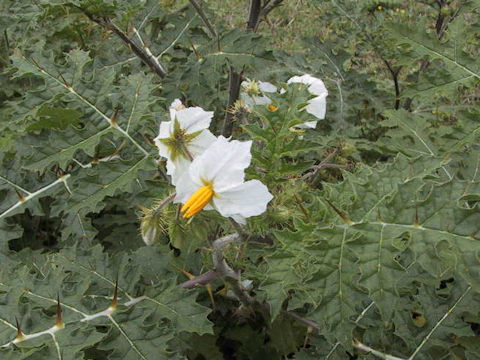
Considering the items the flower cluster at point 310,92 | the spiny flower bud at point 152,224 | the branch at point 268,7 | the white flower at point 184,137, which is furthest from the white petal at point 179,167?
the branch at point 268,7

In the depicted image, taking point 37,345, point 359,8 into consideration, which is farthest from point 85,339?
point 359,8

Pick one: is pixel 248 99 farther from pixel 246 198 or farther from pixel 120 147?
pixel 246 198

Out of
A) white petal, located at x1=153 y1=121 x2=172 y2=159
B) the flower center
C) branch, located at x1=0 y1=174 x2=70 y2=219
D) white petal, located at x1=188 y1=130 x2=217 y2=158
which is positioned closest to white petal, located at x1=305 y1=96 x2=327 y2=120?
white petal, located at x1=188 y1=130 x2=217 y2=158

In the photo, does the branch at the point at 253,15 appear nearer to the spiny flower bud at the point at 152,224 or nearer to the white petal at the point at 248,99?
A: the white petal at the point at 248,99

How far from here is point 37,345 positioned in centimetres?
133

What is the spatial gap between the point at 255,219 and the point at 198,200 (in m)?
0.24

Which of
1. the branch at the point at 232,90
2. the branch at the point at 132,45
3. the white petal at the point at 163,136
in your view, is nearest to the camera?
the white petal at the point at 163,136

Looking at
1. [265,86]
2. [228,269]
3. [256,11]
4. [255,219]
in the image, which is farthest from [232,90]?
[255,219]

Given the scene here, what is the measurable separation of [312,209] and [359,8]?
1.29 meters

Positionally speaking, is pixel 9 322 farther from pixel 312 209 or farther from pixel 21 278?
pixel 312 209

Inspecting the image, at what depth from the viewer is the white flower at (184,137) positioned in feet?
4.36

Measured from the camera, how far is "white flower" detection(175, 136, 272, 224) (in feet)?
3.84

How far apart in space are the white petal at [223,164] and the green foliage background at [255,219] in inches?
6.4

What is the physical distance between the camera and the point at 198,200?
117 cm
